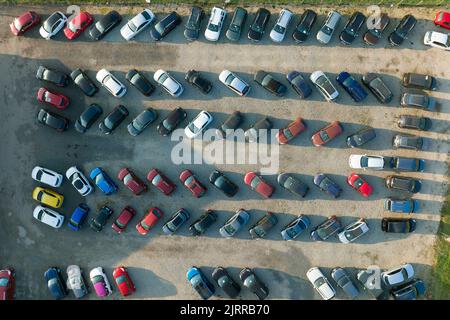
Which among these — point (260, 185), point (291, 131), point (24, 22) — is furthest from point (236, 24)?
point (24, 22)

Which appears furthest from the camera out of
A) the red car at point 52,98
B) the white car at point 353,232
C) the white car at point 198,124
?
the red car at point 52,98

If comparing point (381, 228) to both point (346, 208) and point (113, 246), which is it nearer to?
point (346, 208)

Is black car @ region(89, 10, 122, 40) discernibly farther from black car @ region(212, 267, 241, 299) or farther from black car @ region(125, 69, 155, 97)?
black car @ region(212, 267, 241, 299)

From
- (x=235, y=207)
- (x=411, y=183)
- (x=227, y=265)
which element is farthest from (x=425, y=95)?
(x=227, y=265)

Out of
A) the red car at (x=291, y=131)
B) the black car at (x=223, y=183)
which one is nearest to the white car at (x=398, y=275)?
the red car at (x=291, y=131)

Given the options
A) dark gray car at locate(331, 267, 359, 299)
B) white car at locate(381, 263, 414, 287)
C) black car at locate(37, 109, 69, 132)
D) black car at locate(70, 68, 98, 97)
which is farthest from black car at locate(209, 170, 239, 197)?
white car at locate(381, 263, 414, 287)

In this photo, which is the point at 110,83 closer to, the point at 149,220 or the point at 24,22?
the point at 24,22

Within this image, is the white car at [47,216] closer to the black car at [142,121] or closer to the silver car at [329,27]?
the black car at [142,121]
